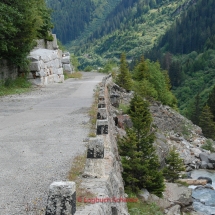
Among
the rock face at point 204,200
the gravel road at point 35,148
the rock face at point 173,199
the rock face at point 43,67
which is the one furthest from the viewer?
the rock face at point 43,67

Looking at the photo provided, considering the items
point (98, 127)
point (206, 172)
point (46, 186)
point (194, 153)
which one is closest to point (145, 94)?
point (194, 153)

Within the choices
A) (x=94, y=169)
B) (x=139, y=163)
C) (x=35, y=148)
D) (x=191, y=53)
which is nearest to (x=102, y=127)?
(x=35, y=148)

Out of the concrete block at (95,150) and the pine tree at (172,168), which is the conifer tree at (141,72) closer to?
the pine tree at (172,168)

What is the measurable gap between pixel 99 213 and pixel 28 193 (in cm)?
154

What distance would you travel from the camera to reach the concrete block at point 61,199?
13.5 ft

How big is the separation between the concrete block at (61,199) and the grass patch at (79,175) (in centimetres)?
94

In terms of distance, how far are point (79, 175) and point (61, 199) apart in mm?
2406

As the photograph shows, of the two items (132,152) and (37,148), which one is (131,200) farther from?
(37,148)

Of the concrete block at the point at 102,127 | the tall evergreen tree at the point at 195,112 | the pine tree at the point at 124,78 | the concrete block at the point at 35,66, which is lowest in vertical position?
the tall evergreen tree at the point at 195,112

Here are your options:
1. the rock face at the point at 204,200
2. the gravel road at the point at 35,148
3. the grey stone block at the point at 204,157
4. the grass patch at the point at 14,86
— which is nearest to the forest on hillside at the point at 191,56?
the grey stone block at the point at 204,157

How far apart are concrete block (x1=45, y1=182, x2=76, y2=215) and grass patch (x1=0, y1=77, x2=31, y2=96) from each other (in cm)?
1694

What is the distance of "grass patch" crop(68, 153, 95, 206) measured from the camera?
541 centimetres

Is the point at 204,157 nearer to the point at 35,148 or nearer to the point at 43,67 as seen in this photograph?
the point at 43,67

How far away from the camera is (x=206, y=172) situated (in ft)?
105
